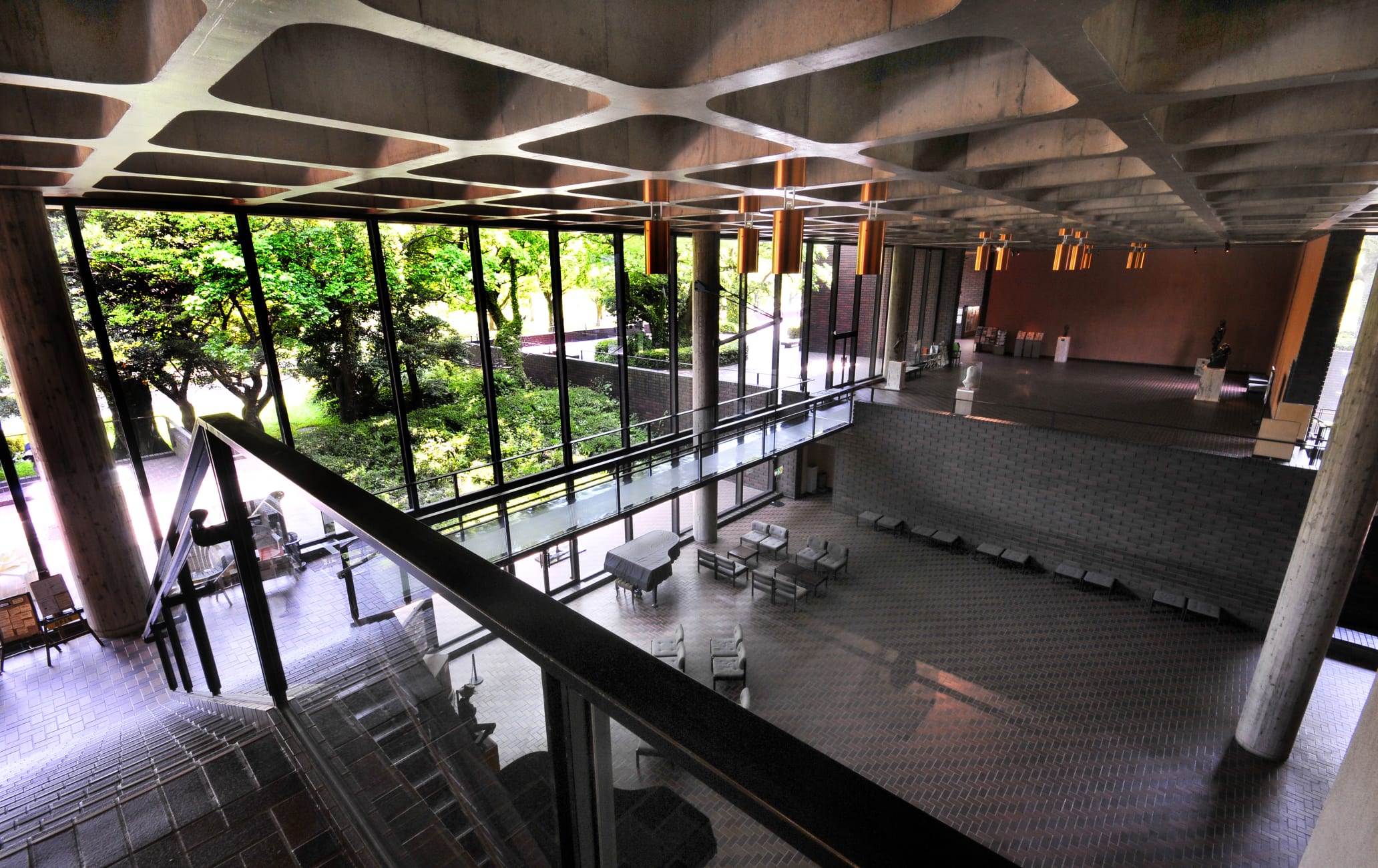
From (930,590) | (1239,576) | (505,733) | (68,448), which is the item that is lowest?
(930,590)

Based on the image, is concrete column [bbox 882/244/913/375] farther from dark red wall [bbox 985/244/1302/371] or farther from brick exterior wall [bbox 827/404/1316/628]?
dark red wall [bbox 985/244/1302/371]

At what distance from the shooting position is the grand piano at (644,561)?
8922 mm

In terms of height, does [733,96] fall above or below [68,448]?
above

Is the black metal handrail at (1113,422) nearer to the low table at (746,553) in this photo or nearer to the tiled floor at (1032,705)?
the tiled floor at (1032,705)

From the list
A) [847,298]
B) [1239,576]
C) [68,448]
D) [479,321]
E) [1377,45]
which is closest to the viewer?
[1377,45]

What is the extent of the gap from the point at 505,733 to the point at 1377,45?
3270 millimetres

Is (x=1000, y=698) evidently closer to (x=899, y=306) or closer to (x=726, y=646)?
(x=726, y=646)

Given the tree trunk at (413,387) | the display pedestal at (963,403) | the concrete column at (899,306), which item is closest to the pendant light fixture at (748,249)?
the tree trunk at (413,387)

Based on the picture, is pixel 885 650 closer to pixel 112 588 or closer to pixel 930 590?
pixel 930 590

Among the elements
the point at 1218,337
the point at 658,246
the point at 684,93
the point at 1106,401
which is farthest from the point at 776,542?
the point at 1218,337

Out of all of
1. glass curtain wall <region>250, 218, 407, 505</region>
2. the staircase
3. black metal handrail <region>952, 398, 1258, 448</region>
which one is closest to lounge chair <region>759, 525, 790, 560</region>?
black metal handrail <region>952, 398, 1258, 448</region>

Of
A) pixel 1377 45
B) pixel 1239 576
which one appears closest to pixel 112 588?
pixel 1377 45

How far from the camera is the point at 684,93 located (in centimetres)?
242

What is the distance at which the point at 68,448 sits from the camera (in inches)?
198
